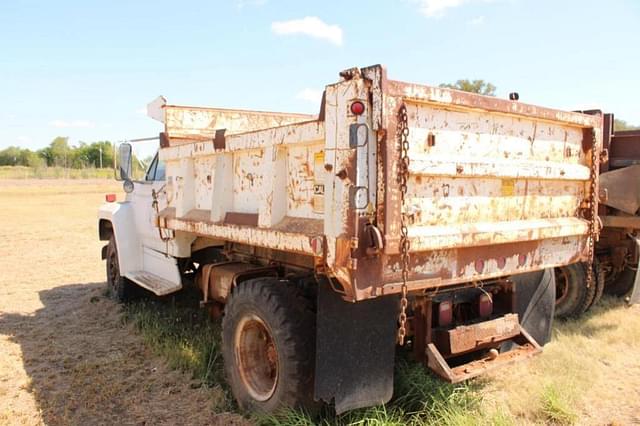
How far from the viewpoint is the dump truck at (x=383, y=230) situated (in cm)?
273

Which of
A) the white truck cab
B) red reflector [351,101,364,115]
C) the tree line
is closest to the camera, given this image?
red reflector [351,101,364,115]

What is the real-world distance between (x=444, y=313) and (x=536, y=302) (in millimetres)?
1042

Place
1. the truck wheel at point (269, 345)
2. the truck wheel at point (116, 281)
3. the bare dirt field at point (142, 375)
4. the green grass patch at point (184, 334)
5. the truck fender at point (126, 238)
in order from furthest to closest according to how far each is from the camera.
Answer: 1. the truck wheel at point (116, 281)
2. the truck fender at point (126, 238)
3. the green grass patch at point (184, 334)
4. the bare dirt field at point (142, 375)
5. the truck wheel at point (269, 345)

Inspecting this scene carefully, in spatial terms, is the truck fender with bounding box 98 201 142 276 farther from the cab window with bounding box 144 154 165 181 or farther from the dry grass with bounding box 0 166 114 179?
the dry grass with bounding box 0 166 114 179

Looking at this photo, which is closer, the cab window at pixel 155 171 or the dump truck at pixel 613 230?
the dump truck at pixel 613 230

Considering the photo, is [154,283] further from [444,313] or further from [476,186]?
[476,186]

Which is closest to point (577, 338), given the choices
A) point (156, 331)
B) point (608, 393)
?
point (608, 393)

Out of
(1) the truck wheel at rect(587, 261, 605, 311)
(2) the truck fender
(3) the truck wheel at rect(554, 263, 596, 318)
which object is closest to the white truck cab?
(2) the truck fender

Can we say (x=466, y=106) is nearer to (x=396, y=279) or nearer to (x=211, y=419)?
(x=396, y=279)

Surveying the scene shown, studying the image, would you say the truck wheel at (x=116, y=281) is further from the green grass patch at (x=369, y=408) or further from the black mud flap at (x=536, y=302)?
the black mud flap at (x=536, y=302)

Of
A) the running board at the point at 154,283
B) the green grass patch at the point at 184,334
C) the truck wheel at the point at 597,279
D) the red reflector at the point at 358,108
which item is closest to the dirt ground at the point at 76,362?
the green grass patch at the point at 184,334

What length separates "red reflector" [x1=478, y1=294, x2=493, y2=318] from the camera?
3.81 metres

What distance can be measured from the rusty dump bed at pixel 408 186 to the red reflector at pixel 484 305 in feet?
1.27

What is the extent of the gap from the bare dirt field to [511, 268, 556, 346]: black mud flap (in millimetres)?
375
